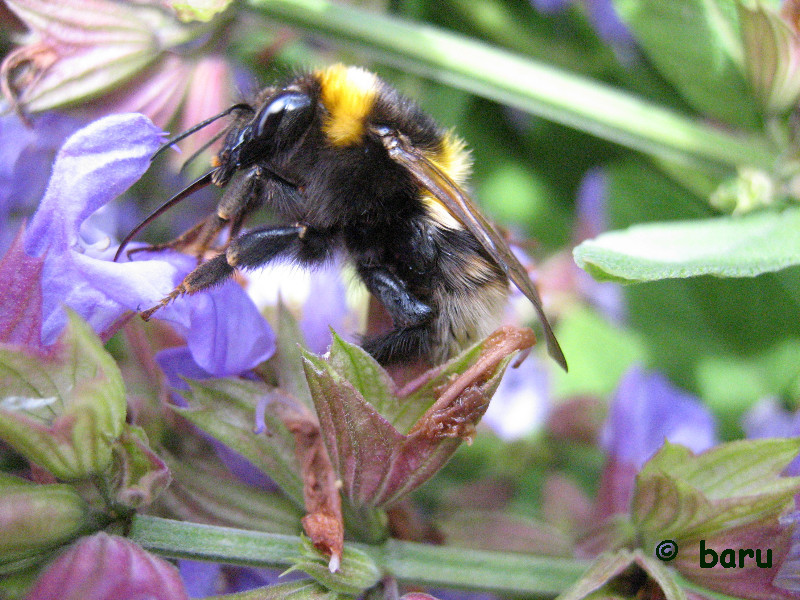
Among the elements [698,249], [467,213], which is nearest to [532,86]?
[698,249]

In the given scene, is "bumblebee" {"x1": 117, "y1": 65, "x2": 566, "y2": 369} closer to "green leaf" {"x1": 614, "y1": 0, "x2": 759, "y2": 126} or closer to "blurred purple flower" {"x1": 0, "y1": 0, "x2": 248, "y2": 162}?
"blurred purple flower" {"x1": 0, "y1": 0, "x2": 248, "y2": 162}

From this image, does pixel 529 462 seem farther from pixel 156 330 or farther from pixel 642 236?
pixel 156 330

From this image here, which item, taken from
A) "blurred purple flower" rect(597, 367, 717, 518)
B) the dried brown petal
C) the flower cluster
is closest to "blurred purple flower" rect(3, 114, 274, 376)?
the flower cluster

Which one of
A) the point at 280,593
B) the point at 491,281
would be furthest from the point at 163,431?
the point at 491,281

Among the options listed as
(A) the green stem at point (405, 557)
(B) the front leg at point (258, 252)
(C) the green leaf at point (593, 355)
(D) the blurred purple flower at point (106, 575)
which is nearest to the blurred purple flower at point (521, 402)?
(C) the green leaf at point (593, 355)

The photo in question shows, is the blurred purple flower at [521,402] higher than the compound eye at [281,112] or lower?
lower

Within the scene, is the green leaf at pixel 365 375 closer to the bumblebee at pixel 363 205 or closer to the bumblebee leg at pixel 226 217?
the bumblebee at pixel 363 205

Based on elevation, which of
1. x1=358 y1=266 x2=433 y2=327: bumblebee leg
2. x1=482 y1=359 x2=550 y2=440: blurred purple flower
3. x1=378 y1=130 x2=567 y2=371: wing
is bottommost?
x1=482 y1=359 x2=550 y2=440: blurred purple flower
